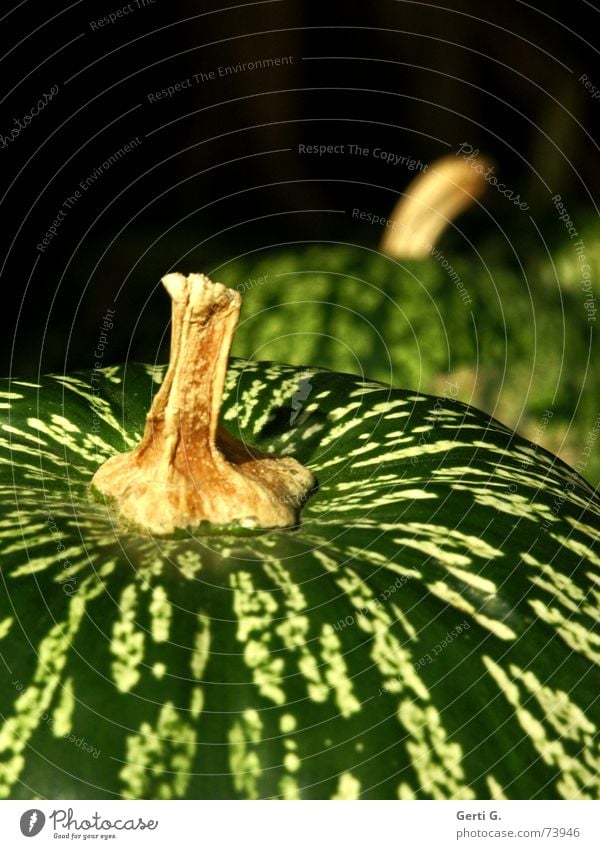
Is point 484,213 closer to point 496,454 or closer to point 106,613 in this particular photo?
point 496,454

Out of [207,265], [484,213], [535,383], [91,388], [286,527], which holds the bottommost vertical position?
[286,527]

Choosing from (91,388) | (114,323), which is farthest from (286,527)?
(114,323)

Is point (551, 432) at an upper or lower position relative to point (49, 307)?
lower
